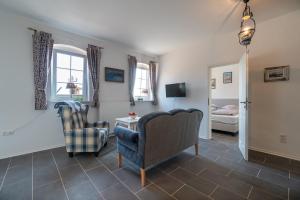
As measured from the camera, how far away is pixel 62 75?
3262 mm

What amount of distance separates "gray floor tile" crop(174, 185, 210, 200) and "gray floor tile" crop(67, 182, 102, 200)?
909 millimetres

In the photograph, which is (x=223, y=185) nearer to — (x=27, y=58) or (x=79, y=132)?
(x=79, y=132)

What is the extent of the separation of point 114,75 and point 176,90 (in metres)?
1.92

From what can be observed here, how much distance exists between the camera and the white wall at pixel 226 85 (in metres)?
5.51

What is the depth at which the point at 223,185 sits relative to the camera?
5.91 feet

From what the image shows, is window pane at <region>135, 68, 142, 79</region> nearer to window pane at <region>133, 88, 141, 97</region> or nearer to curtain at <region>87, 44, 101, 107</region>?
window pane at <region>133, 88, 141, 97</region>

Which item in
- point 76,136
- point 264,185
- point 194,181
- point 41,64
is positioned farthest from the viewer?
point 41,64

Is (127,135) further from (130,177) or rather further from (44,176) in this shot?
(44,176)

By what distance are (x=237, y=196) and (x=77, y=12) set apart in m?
3.70

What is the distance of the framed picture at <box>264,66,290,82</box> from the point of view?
8.53ft

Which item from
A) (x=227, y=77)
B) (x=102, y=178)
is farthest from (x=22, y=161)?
(x=227, y=77)

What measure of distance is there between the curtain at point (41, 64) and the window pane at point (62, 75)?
286mm

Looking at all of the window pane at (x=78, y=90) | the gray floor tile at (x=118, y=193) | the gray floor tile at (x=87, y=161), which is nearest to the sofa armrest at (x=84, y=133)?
the gray floor tile at (x=87, y=161)

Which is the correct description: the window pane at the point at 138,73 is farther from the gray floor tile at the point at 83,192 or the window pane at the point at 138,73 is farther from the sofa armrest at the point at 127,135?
the gray floor tile at the point at 83,192
